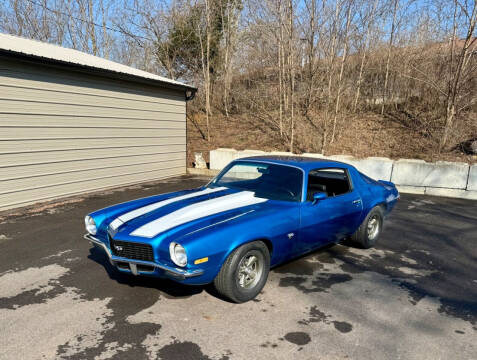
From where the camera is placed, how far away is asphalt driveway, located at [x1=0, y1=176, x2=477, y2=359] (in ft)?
8.24

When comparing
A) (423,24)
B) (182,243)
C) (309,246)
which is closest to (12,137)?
(182,243)

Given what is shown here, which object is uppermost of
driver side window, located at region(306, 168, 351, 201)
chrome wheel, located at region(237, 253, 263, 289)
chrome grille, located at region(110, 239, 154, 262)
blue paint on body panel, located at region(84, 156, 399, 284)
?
driver side window, located at region(306, 168, 351, 201)

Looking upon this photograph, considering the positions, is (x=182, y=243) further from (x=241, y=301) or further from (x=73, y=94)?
(x=73, y=94)

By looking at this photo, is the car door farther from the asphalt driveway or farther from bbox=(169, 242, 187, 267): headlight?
bbox=(169, 242, 187, 267): headlight

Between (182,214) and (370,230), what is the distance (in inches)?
116

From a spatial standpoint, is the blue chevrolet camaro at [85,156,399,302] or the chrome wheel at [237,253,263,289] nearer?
the blue chevrolet camaro at [85,156,399,302]

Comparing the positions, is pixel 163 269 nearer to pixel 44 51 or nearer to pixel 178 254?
pixel 178 254

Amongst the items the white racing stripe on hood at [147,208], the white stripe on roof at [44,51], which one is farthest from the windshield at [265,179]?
the white stripe on roof at [44,51]

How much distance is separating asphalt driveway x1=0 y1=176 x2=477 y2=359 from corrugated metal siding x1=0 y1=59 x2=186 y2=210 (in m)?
2.96

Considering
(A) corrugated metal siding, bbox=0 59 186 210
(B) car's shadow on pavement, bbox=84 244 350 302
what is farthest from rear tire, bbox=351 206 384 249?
(A) corrugated metal siding, bbox=0 59 186 210

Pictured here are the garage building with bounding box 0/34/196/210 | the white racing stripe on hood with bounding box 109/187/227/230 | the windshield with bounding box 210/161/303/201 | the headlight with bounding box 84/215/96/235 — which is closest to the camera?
the white racing stripe on hood with bounding box 109/187/227/230

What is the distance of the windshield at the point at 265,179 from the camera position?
373 cm

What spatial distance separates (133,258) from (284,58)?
1135 centimetres

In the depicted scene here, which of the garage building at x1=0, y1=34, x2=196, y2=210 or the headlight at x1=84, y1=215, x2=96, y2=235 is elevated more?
the garage building at x1=0, y1=34, x2=196, y2=210
